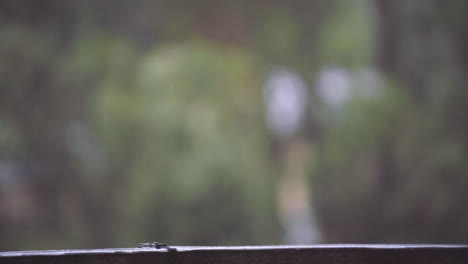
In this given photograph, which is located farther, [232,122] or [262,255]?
[232,122]

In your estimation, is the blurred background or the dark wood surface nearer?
the dark wood surface

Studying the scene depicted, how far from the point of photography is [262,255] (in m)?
0.96

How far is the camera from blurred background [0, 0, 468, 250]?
20.7ft

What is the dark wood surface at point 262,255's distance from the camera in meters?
0.86

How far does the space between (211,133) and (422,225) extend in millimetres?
2572

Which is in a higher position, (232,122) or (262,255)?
(232,122)

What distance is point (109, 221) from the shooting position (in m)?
6.35

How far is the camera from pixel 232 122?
675 centimetres

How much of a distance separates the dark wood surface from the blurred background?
5.10m

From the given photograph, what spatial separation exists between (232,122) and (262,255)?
5798 millimetres

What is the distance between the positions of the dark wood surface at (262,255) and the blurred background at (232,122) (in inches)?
201

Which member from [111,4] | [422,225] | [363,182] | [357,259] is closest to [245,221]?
[363,182]

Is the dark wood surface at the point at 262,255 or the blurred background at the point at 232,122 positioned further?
the blurred background at the point at 232,122

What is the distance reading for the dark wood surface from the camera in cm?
86
